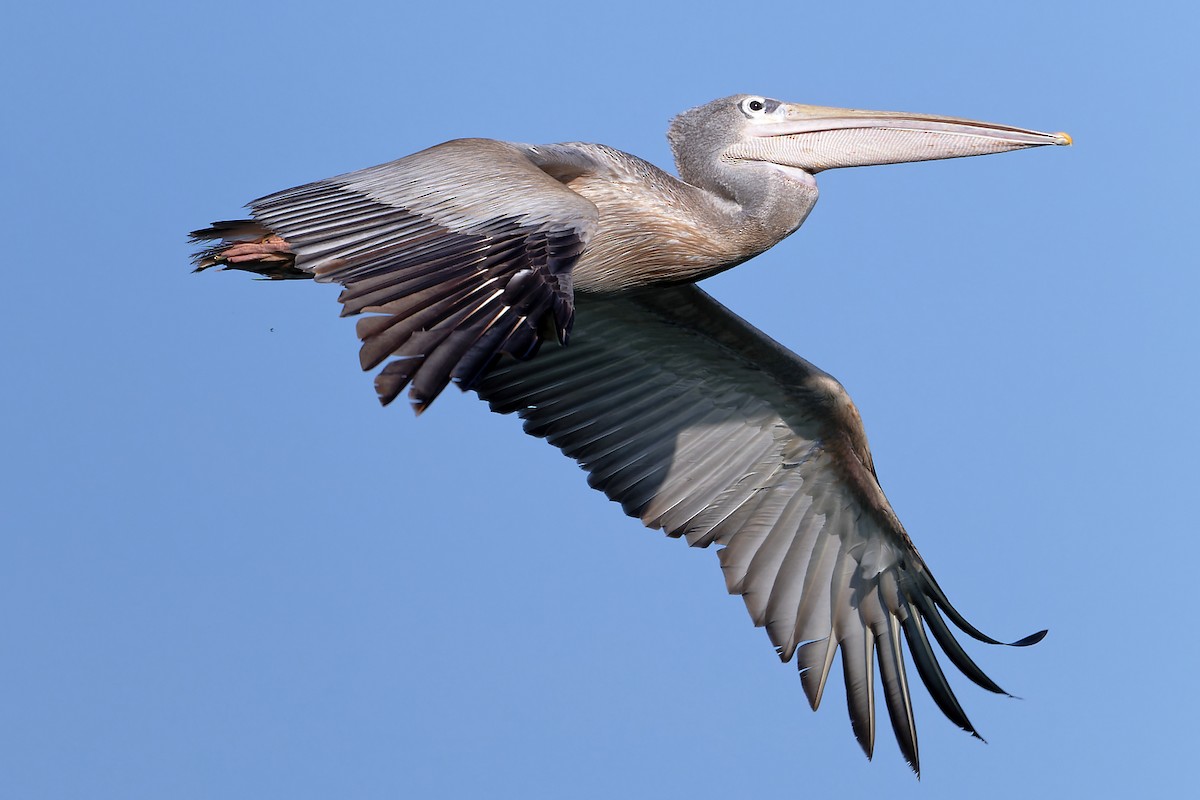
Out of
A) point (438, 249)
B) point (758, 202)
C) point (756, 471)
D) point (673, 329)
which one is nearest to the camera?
point (438, 249)

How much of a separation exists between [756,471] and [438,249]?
353 centimetres

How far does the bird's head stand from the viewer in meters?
8.69

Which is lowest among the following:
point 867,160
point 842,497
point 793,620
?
point 793,620

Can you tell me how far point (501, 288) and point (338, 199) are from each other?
1.61m

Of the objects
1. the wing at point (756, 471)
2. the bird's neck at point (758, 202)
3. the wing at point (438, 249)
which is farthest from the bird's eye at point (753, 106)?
the wing at point (756, 471)

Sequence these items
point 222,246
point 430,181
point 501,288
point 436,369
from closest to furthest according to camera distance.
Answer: point 436,369 → point 501,288 → point 430,181 → point 222,246

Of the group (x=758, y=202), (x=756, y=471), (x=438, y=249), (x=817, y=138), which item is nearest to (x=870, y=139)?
(x=817, y=138)

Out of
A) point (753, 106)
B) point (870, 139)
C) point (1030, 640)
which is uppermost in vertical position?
point (753, 106)

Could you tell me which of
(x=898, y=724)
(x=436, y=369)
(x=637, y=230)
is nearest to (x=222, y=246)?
(x=637, y=230)

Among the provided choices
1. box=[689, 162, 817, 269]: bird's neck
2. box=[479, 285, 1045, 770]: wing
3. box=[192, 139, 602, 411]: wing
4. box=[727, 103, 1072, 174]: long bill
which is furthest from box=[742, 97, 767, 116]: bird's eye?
box=[479, 285, 1045, 770]: wing

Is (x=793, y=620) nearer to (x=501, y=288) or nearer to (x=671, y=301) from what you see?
(x=671, y=301)

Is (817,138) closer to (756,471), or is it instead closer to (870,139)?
(870,139)

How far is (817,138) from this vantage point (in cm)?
877

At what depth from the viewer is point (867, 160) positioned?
8828mm
